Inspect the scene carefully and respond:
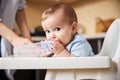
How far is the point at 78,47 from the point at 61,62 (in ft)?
0.37

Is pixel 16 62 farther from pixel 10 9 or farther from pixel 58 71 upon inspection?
pixel 10 9

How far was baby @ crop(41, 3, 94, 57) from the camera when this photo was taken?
27.0 inches

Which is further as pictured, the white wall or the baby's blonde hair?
the white wall

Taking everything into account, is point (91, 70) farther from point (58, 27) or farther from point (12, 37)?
point (12, 37)

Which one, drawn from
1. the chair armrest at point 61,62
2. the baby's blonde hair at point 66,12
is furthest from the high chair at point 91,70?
the baby's blonde hair at point 66,12

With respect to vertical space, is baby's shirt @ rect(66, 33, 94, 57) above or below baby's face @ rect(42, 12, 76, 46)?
below

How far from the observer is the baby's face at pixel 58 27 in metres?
0.69

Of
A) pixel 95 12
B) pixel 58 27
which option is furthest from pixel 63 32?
pixel 95 12

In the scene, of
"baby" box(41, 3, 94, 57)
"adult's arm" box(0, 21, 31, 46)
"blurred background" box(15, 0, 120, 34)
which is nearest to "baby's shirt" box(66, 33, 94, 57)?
"baby" box(41, 3, 94, 57)

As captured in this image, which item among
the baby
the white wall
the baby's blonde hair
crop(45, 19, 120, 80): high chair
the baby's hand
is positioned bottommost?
crop(45, 19, 120, 80): high chair

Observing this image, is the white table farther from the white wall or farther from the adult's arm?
the white wall

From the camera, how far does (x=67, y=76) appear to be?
0.64 m

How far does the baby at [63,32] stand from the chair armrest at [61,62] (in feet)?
0.21

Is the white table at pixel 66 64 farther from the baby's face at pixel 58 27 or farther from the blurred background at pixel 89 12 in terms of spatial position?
the blurred background at pixel 89 12
